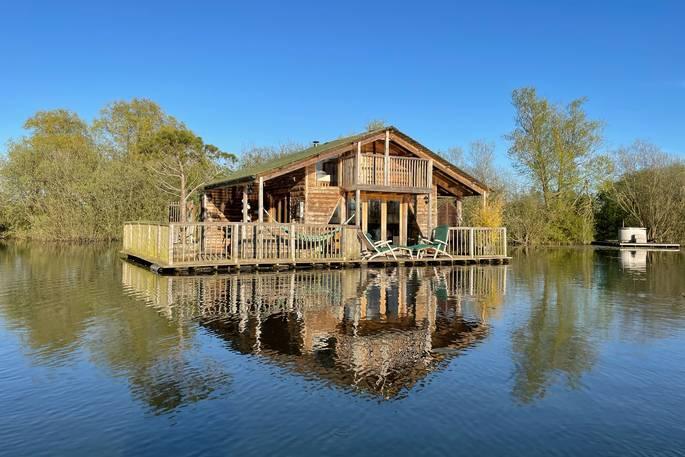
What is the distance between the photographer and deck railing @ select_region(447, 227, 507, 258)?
22.0 metres

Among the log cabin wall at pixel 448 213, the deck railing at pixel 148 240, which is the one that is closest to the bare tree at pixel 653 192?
the log cabin wall at pixel 448 213

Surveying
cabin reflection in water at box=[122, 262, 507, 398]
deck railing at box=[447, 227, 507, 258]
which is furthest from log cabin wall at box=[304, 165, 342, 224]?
cabin reflection in water at box=[122, 262, 507, 398]

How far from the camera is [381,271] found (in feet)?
57.8

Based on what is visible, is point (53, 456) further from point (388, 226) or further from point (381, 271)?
point (388, 226)

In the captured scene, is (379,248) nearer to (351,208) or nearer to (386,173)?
(351,208)

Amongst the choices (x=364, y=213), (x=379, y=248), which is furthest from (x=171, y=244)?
(x=364, y=213)

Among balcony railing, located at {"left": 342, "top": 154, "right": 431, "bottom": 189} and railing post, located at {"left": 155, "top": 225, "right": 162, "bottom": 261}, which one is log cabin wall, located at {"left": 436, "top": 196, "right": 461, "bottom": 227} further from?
railing post, located at {"left": 155, "top": 225, "right": 162, "bottom": 261}

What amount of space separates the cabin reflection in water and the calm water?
0.14 ft

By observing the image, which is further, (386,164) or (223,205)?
(223,205)

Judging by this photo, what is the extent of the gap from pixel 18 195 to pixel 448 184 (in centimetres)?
3404

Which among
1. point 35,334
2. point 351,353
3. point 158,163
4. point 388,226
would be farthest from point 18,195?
point 351,353

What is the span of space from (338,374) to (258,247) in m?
12.1

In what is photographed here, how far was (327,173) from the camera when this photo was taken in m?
22.4

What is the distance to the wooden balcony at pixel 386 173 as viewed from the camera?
20875 mm
